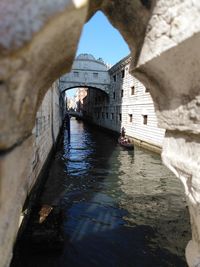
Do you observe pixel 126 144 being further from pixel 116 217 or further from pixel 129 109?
pixel 116 217

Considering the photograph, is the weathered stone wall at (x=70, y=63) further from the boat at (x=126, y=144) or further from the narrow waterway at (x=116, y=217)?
the boat at (x=126, y=144)

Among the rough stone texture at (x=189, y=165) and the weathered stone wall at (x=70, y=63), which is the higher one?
the weathered stone wall at (x=70, y=63)

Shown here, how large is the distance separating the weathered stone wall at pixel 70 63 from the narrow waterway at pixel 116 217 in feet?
10.8

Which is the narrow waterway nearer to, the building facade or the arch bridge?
the building facade

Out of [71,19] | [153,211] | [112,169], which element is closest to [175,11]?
[71,19]

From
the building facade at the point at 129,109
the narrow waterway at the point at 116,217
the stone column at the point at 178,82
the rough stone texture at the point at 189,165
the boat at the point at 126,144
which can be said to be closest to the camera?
the stone column at the point at 178,82

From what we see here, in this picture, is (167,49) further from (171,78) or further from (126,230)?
(126,230)

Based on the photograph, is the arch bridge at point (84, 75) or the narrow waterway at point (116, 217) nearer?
the narrow waterway at point (116, 217)

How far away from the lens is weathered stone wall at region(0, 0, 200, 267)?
1.13 m

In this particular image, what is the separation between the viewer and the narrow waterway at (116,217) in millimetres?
5172

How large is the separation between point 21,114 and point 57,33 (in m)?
0.40

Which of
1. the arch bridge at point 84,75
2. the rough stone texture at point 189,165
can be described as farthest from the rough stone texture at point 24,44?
the arch bridge at point 84,75

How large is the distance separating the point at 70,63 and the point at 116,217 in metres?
6.08

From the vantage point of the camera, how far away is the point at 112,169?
492 inches
